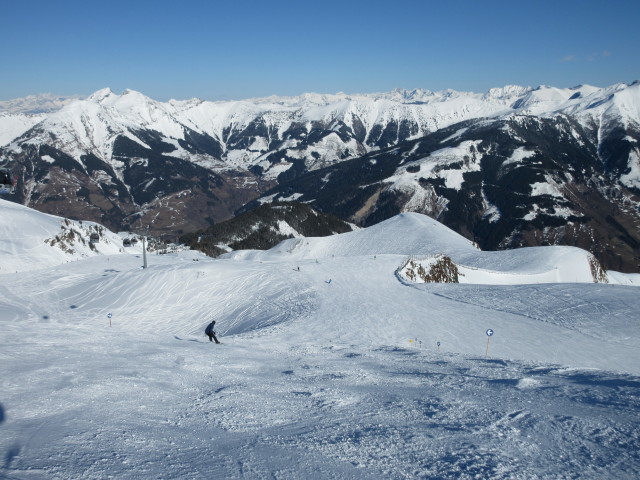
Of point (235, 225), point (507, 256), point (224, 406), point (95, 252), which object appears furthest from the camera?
point (235, 225)

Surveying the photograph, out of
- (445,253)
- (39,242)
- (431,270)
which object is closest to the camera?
(431,270)

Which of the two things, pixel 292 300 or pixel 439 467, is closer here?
pixel 439 467

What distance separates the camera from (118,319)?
116ft

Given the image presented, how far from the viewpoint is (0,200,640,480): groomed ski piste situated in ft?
29.8

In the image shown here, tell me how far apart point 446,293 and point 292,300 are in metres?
13.8

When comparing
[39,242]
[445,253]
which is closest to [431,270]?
[445,253]

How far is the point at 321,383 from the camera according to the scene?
15.2 metres

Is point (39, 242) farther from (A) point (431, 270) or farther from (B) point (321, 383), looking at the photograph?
(B) point (321, 383)

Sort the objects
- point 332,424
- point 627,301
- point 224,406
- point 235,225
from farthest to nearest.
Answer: point 235,225
point 627,301
point 224,406
point 332,424

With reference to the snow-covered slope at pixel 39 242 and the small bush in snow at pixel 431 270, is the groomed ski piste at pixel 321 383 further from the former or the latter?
the snow-covered slope at pixel 39 242

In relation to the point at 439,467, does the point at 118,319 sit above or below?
below

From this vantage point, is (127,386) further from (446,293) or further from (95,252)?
(95,252)

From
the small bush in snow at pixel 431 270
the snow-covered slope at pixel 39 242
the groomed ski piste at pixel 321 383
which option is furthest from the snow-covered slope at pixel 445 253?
the snow-covered slope at pixel 39 242

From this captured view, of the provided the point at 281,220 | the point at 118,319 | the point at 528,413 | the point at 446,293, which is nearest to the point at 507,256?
the point at 446,293
